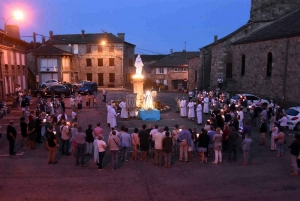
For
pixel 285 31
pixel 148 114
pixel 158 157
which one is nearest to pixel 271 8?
pixel 285 31

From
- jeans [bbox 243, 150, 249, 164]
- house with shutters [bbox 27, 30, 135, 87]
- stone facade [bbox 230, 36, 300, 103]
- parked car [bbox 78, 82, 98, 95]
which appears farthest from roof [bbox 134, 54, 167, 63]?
jeans [bbox 243, 150, 249, 164]

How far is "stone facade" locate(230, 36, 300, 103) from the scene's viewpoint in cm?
2297

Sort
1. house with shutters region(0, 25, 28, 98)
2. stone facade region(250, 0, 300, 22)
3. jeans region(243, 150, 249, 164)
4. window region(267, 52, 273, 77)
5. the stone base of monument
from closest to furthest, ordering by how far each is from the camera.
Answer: jeans region(243, 150, 249, 164) → the stone base of monument → window region(267, 52, 273, 77) → house with shutters region(0, 25, 28, 98) → stone facade region(250, 0, 300, 22)

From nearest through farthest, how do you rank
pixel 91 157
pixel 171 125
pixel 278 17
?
pixel 91 157 → pixel 171 125 → pixel 278 17

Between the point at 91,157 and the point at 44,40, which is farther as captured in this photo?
the point at 44,40

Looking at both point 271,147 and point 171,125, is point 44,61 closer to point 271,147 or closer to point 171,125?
point 171,125

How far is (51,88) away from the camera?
1294 inches

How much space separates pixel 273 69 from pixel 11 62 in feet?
82.1

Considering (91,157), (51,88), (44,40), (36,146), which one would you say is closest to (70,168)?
(91,157)

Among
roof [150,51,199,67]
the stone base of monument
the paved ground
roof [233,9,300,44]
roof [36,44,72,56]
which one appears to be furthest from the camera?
roof [150,51,199,67]

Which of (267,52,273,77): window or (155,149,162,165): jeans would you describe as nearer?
(155,149,162,165): jeans

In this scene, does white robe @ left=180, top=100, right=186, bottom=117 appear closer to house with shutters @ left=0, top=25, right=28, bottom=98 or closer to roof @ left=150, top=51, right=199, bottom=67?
house with shutters @ left=0, top=25, right=28, bottom=98

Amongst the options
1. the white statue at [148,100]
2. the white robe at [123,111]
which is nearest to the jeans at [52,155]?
the white robe at [123,111]

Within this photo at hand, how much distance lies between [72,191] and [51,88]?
25552 millimetres
